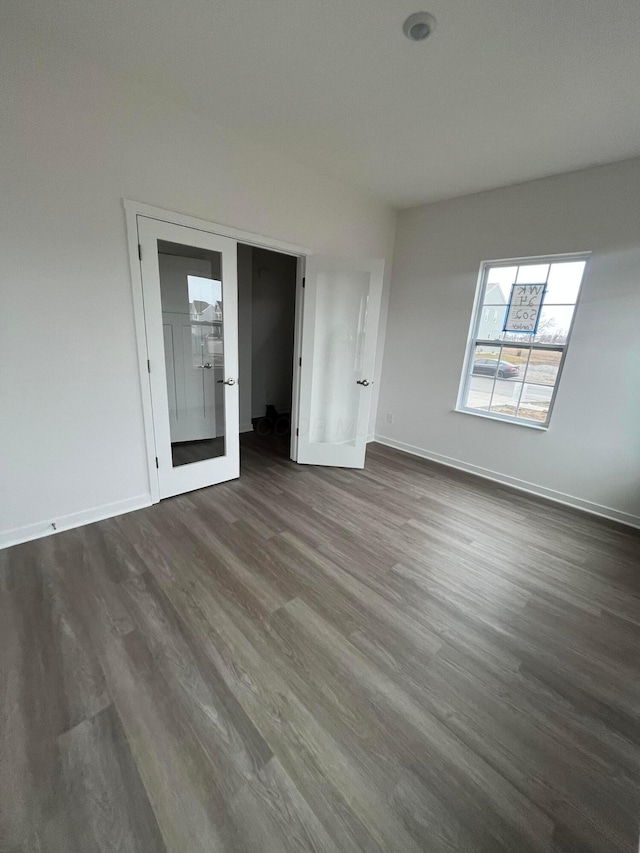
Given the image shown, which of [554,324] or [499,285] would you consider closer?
[554,324]

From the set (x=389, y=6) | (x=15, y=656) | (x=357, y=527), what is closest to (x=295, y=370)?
(x=357, y=527)

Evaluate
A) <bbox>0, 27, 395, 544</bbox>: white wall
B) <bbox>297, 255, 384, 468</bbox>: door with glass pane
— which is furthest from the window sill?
<bbox>0, 27, 395, 544</bbox>: white wall

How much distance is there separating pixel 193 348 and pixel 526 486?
3.57 meters

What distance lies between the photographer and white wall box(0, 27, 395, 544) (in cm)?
187

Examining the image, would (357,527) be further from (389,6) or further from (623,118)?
(623,118)

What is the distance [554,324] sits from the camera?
3.10m

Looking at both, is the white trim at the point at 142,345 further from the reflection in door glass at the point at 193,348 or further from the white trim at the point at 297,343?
the white trim at the point at 297,343

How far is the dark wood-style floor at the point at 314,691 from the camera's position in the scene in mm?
1018

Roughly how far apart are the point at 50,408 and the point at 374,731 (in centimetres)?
254

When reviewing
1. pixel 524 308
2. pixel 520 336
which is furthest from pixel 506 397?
pixel 524 308

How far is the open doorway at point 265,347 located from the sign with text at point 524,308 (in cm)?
278

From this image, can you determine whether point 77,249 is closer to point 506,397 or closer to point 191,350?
point 191,350

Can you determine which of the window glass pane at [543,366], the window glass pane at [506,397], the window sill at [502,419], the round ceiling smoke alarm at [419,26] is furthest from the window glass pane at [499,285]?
the round ceiling smoke alarm at [419,26]

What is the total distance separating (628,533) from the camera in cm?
276
